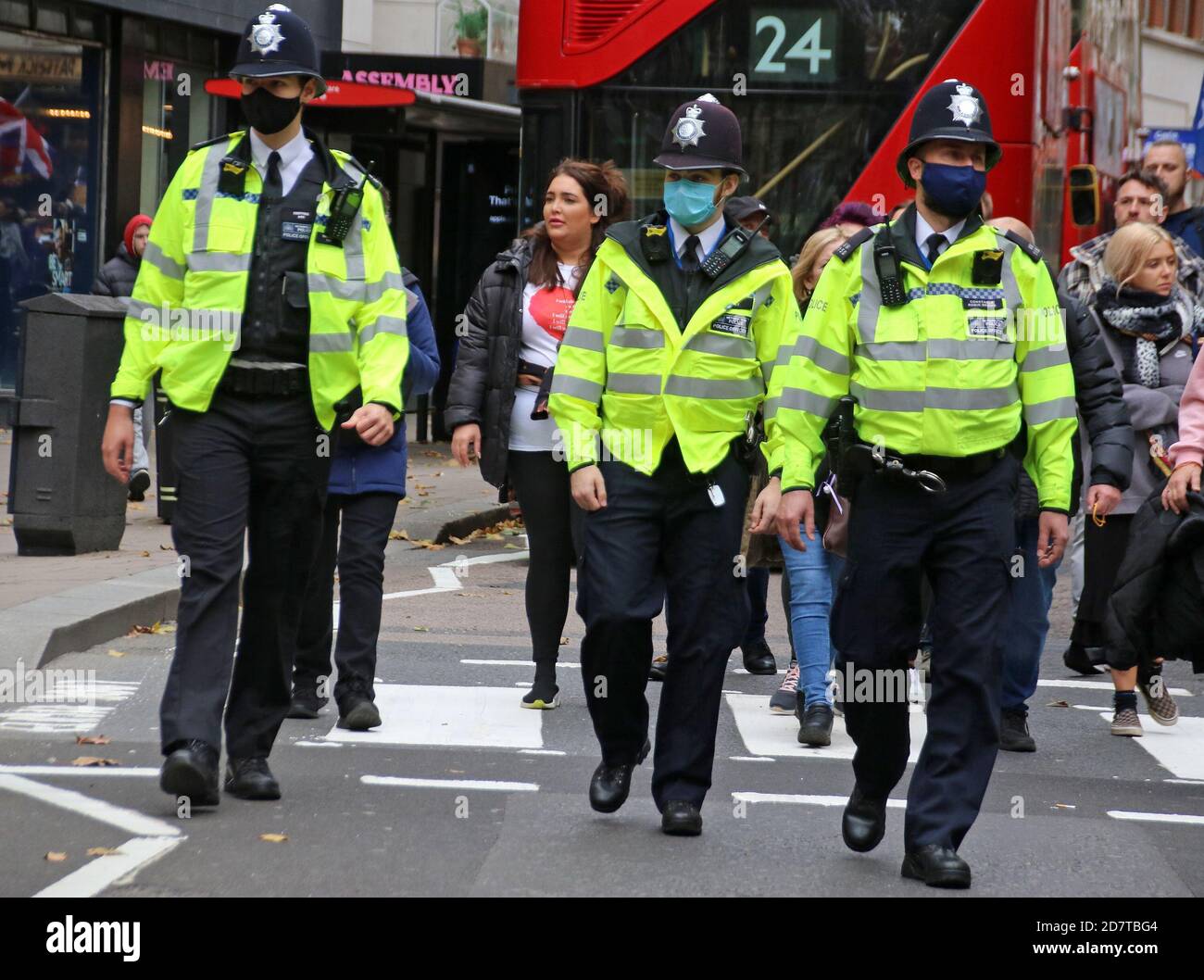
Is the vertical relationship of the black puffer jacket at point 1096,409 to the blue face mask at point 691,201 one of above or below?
below

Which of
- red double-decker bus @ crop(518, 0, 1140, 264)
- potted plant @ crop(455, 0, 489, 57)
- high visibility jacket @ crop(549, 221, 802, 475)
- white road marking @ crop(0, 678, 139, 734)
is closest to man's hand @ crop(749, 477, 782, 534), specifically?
high visibility jacket @ crop(549, 221, 802, 475)

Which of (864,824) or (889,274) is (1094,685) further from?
(889,274)

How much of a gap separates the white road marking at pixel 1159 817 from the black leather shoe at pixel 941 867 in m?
1.28

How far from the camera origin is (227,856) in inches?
198

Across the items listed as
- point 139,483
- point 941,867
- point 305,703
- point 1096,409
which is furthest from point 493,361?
point 139,483

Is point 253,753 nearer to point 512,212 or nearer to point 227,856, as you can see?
point 227,856

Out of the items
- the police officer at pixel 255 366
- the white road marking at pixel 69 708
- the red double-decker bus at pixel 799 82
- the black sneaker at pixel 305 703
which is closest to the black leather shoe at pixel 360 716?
the black sneaker at pixel 305 703

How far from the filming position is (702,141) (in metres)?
5.53

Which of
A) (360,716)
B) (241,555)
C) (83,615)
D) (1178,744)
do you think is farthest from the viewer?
(83,615)

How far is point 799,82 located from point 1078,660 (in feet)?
13.3

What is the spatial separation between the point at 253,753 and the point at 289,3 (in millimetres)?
17068

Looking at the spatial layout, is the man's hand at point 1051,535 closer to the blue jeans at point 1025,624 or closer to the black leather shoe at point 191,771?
the blue jeans at point 1025,624

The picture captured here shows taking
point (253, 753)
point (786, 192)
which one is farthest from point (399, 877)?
point (786, 192)

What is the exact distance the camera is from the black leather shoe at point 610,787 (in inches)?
220
